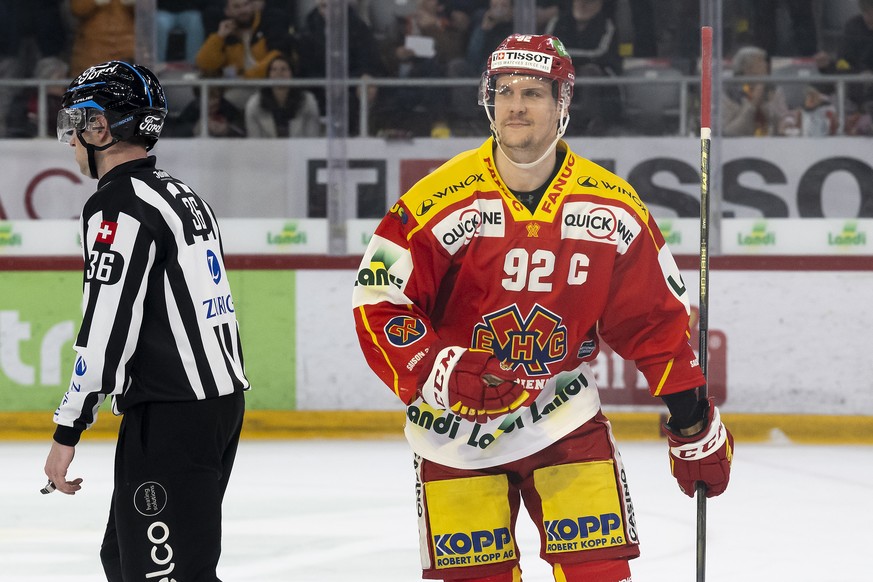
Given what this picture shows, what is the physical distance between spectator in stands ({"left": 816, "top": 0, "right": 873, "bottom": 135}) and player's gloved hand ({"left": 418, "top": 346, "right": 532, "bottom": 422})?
501 cm

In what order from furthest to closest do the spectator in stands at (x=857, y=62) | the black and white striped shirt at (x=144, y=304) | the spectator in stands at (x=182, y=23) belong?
the spectator in stands at (x=182, y=23), the spectator in stands at (x=857, y=62), the black and white striped shirt at (x=144, y=304)

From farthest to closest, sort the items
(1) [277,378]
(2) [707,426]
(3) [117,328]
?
(1) [277,378], (2) [707,426], (3) [117,328]

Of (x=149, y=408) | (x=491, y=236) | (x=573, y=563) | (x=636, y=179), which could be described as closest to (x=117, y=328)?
(x=149, y=408)

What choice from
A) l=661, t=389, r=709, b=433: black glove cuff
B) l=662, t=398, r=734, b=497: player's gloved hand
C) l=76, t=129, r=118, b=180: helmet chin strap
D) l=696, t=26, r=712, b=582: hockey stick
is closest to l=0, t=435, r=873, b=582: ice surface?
l=696, t=26, r=712, b=582: hockey stick

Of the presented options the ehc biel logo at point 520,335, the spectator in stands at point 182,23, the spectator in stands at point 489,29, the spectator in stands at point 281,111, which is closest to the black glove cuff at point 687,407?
the ehc biel logo at point 520,335

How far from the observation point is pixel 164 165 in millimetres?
7129

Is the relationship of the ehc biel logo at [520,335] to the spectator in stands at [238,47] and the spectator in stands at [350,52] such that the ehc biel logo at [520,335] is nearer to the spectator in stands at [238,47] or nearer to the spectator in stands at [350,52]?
the spectator in stands at [350,52]

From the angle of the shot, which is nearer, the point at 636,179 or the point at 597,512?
the point at 597,512

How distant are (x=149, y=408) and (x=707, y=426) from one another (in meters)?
1.01

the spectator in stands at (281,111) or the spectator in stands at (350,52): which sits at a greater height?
the spectator in stands at (350,52)

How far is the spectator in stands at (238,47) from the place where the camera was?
23.7 feet

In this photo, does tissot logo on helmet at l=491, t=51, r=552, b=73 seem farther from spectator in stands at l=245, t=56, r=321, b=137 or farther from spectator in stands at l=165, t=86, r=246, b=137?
spectator in stands at l=165, t=86, r=246, b=137

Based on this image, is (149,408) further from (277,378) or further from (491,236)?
(277,378)

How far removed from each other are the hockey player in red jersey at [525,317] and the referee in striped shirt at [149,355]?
307 millimetres
